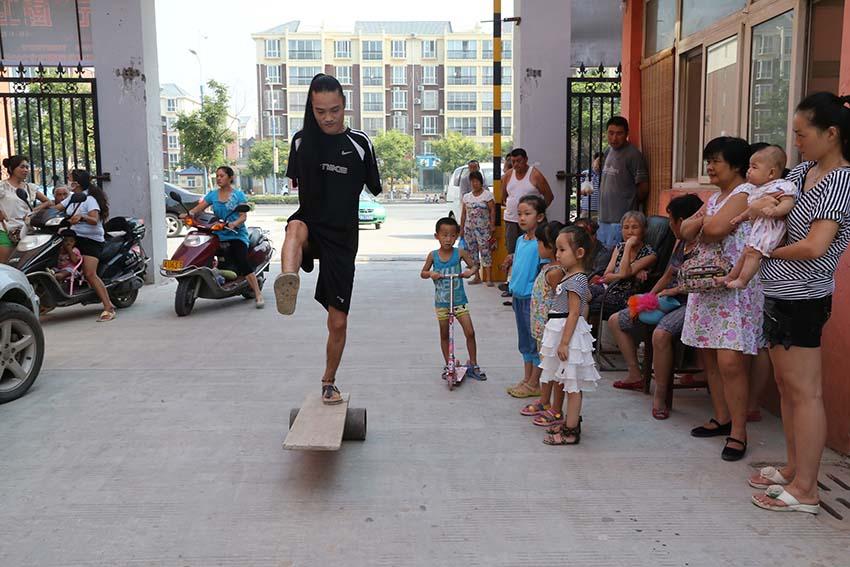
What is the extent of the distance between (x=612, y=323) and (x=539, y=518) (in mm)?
2356

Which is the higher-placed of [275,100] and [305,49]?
[305,49]

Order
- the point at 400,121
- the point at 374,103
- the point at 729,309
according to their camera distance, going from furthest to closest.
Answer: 1. the point at 400,121
2. the point at 374,103
3. the point at 729,309

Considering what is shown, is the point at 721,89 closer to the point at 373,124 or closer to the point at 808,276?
the point at 808,276

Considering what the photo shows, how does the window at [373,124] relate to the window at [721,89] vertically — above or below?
above

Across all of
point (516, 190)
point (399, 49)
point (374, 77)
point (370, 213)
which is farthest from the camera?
point (399, 49)

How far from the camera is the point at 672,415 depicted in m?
4.93

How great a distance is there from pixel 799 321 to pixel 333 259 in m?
2.38

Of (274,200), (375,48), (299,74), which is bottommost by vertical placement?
(274,200)

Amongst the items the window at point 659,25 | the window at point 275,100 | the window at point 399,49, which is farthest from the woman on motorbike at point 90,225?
the window at point 399,49

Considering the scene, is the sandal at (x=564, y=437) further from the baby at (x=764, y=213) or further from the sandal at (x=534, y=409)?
the baby at (x=764, y=213)

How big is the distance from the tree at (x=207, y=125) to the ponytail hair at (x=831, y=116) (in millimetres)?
31365

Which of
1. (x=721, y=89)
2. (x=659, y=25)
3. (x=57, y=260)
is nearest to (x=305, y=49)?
(x=57, y=260)

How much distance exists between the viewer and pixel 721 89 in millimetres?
6223

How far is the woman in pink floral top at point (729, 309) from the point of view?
13.3ft
